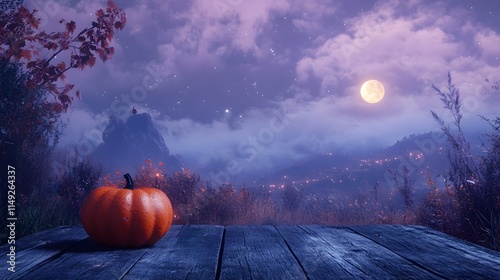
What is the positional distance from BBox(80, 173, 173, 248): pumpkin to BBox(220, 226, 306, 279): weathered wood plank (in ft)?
1.34

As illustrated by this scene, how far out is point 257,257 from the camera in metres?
1.64

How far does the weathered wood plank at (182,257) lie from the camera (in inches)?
53.9

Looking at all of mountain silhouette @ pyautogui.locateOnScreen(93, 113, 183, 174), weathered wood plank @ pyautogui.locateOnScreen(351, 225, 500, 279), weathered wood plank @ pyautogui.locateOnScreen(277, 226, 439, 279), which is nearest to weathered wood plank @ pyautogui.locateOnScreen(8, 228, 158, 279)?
weathered wood plank @ pyautogui.locateOnScreen(277, 226, 439, 279)

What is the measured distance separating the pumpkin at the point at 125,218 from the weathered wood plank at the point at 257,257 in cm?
41

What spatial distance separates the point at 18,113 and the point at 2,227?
11.7ft

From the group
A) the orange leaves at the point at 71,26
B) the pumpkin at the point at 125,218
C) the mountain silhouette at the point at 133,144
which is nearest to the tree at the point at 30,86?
the orange leaves at the point at 71,26

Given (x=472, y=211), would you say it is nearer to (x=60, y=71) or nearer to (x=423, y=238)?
(x=423, y=238)

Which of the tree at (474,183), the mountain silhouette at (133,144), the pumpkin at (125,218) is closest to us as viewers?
the pumpkin at (125,218)

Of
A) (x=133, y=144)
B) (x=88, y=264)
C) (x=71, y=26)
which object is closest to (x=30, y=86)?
(x=71, y=26)

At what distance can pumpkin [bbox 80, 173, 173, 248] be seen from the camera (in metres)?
1.91

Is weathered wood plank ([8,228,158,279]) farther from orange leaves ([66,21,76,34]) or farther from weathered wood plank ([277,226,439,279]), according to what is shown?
orange leaves ([66,21,76,34])

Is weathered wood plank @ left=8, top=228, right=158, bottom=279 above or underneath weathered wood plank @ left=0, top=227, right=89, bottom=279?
underneath

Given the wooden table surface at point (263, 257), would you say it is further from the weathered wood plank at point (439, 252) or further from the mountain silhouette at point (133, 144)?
the mountain silhouette at point (133, 144)

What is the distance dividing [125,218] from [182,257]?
1.60 ft
